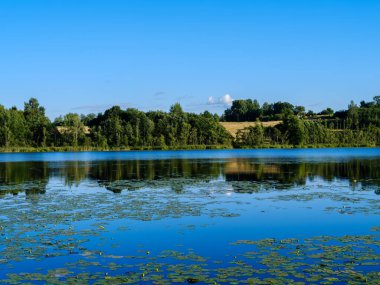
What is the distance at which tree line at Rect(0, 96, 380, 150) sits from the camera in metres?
151

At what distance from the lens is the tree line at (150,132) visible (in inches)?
5940

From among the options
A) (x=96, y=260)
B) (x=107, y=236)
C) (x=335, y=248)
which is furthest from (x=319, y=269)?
(x=107, y=236)

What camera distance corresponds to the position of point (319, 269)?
481 inches

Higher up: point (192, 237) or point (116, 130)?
point (116, 130)

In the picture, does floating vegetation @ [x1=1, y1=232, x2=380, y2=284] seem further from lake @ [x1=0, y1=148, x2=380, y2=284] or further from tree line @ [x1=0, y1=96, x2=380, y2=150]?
tree line @ [x1=0, y1=96, x2=380, y2=150]

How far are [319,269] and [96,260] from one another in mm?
6058

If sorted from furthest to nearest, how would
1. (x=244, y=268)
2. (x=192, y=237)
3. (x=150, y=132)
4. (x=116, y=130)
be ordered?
(x=150, y=132), (x=116, y=130), (x=192, y=237), (x=244, y=268)

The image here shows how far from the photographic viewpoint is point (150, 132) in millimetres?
162000

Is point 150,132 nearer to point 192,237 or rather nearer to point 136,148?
point 136,148

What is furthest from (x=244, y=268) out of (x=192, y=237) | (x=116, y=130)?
(x=116, y=130)

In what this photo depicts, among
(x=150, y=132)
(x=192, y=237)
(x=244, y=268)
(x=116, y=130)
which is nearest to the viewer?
(x=244, y=268)

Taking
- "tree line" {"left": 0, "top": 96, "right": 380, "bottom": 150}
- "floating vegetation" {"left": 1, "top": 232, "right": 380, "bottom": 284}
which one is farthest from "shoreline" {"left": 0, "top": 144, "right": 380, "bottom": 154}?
"floating vegetation" {"left": 1, "top": 232, "right": 380, "bottom": 284}

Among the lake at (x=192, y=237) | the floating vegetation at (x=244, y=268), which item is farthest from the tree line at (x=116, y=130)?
the floating vegetation at (x=244, y=268)

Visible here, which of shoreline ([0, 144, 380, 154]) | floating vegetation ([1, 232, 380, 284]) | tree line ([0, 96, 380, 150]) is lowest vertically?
floating vegetation ([1, 232, 380, 284])
